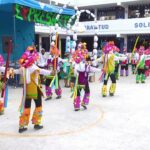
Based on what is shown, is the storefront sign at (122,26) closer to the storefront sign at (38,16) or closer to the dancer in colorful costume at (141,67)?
the dancer in colorful costume at (141,67)

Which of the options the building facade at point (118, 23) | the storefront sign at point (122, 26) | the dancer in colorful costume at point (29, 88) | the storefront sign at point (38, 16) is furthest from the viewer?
the building facade at point (118, 23)

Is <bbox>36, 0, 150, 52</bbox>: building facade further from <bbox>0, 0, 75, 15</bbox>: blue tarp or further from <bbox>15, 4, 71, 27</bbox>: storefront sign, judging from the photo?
<bbox>0, 0, 75, 15</bbox>: blue tarp

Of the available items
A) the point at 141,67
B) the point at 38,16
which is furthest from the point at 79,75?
the point at 141,67

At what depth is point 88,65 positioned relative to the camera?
7.86 meters

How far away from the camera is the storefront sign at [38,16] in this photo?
10.1 metres

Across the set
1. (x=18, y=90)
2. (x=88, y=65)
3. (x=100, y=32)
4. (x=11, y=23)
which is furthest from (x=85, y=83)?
(x=100, y=32)

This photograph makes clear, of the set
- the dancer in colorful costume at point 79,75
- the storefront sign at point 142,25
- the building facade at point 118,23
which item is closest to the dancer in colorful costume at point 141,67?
the dancer in colorful costume at point 79,75

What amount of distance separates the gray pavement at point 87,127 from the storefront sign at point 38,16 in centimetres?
285

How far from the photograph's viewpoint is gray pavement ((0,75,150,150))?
17.2ft

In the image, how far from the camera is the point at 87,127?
6281mm

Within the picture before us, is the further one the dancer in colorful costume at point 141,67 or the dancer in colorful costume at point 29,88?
the dancer in colorful costume at point 141,67

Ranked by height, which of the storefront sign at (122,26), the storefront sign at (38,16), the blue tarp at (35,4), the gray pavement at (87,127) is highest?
the storefront sign at (122,26)

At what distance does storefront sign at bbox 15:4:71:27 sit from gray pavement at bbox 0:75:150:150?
2.85 m

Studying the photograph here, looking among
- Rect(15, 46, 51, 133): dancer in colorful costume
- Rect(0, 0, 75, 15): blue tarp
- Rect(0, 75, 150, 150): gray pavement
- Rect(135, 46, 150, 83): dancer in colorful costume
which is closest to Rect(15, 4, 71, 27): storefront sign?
Rect(0, 0, 75, 15): blue tarp
